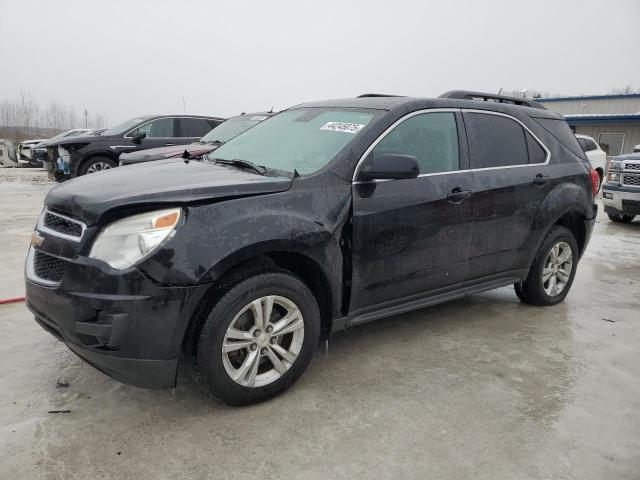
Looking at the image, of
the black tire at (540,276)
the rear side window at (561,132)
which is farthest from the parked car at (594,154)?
the black tire at (540,276)

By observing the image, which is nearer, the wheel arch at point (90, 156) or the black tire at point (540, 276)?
the black tire at point (540, 276)

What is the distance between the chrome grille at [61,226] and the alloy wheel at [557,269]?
3.74m

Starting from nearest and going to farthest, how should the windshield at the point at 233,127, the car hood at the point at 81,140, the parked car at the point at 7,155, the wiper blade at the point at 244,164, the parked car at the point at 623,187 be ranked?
the wiper blade at the point at 244,164
the windshield at the point at 233,127
the parked car at the point at 623,187
the car hood at the point at 81,140
the parked car at the point at 7,155

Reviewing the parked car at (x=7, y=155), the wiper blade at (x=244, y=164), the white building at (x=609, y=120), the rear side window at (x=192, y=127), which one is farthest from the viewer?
the white building at (x=609, y=120)

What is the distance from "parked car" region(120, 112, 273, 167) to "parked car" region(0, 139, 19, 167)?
1608 cm

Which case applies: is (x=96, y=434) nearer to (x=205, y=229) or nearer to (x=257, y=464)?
(x=257, y=464)

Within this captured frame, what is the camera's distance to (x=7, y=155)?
21688 mm

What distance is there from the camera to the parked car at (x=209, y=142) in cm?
792

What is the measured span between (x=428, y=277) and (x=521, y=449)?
1.34 m

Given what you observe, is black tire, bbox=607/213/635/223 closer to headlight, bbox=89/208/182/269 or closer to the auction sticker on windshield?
the auction sticker on windshield

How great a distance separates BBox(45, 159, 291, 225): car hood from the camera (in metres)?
2.55

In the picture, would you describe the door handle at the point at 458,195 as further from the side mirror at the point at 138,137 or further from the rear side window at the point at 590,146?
the rear side window at the point at 590,146

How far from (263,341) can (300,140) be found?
147cm

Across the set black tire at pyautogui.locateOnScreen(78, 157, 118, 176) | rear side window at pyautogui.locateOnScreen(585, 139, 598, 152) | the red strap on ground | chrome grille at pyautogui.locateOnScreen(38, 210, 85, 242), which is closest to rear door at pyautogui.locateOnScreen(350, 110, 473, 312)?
chrome grille at pyautogui.locateOnScreen(38, 210, 85, 242)
